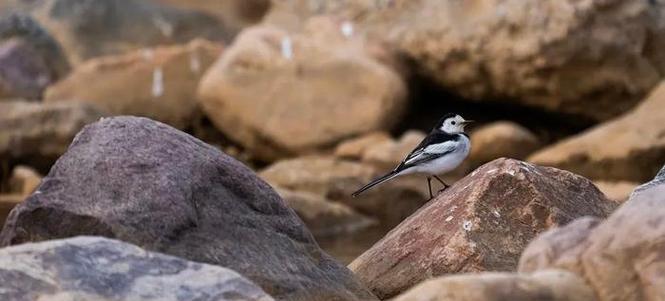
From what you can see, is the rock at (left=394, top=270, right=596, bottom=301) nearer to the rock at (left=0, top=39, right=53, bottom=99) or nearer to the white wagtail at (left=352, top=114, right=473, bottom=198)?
the white wagtail at (left=352, top=114, right=473, bottom=198)

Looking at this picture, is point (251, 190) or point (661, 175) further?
point (661, 175)

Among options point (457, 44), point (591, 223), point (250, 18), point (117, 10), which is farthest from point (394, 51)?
point (591, 223)

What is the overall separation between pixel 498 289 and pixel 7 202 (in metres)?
11.1

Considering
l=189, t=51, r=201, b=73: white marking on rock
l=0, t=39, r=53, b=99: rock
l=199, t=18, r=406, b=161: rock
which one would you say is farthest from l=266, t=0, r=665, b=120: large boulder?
l=0, t=39, r=53, b=99: rock

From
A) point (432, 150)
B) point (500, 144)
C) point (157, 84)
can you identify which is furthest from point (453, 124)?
point (157, 84)

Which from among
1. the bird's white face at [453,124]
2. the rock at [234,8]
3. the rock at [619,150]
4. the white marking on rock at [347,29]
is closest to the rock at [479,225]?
the bird's white face at [453,124]

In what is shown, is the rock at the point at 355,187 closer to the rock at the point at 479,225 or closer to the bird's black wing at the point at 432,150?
the bird's black wing at the point at 432,150

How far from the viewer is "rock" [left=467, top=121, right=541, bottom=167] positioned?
16.6 meters

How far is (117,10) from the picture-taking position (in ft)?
82.2

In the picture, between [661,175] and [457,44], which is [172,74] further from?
[661,175]

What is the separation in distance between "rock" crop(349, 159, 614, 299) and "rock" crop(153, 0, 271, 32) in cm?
Result: 1989

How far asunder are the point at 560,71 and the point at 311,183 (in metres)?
3.79

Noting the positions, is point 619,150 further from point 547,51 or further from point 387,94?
point 387,94

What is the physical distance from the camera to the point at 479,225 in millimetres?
7180
